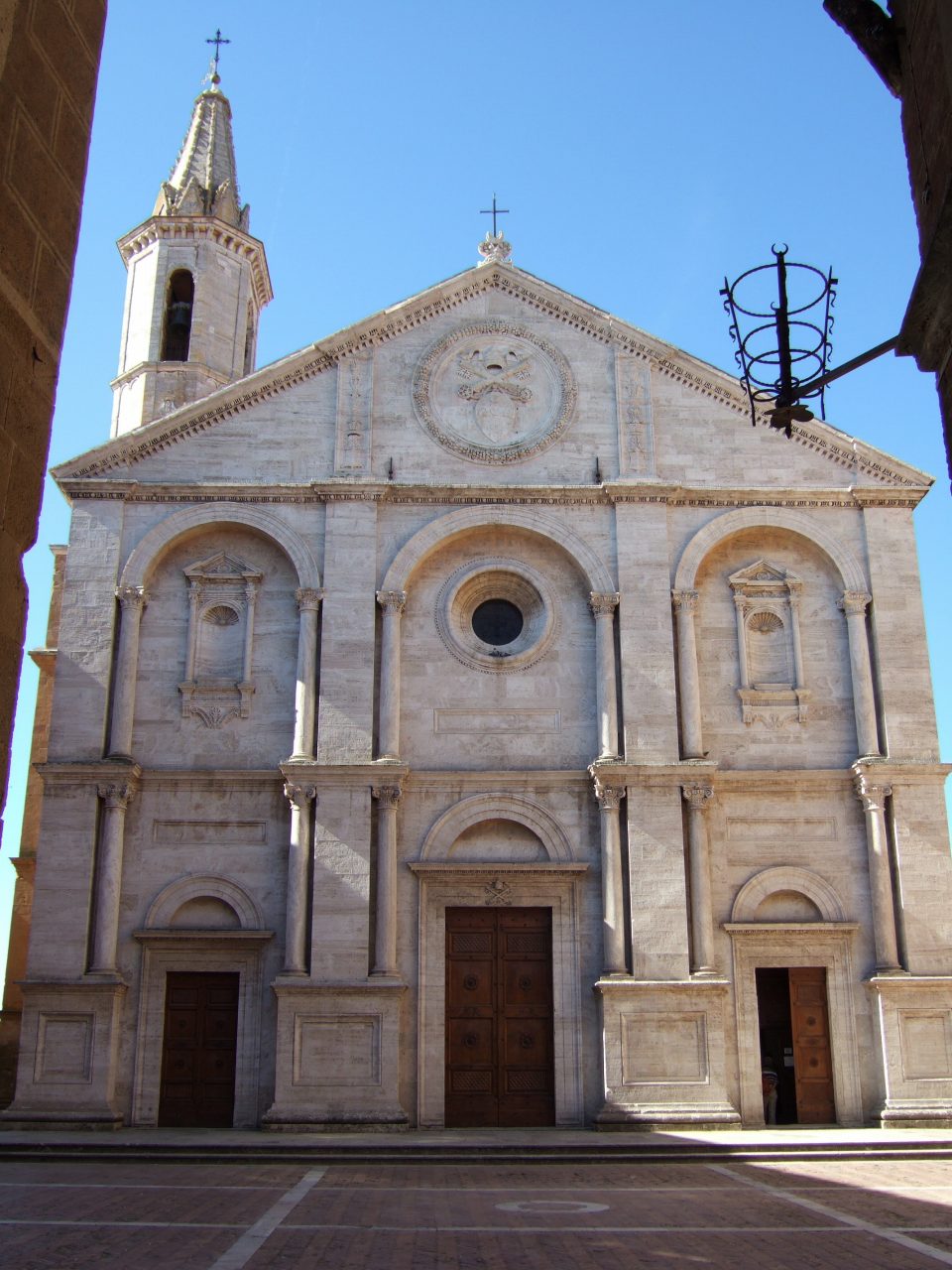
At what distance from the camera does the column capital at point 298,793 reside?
21844 mm

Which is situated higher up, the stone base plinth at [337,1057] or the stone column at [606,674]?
the stone column at [606,674]

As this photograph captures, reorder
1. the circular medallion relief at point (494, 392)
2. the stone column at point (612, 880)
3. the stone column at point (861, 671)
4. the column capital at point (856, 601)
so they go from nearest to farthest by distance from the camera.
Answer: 1. the stone column at point (612, 880)
2. the stone column at point (861, 671)
3. the column capital at point (856, 601)
4. the circular medallion relief at point (494, 392)

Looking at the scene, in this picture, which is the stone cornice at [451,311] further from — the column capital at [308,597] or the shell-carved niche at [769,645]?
the column capital at [308,597]

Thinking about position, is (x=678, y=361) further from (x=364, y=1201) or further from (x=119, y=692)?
(x=364, y=1201)

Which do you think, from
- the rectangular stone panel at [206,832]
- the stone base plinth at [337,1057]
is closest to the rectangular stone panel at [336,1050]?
the stone base plinth at [337,1057]

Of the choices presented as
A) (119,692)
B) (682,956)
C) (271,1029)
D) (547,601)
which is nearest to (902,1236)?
(682,956)

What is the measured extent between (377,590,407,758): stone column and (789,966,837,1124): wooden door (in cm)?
723

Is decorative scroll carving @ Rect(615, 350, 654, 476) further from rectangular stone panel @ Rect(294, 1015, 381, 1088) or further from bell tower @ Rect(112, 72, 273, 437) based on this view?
rectangular stone panel @ Rect(294, 1015, 381, 1088)

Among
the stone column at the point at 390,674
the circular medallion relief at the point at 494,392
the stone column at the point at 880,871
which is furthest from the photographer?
the circular medallion relief at the point at 494,392

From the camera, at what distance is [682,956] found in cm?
2128

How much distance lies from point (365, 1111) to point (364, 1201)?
21.0 feet

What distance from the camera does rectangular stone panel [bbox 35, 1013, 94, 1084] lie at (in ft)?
68.0

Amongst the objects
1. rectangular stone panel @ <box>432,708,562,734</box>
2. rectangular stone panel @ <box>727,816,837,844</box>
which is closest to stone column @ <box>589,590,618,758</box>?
rectangular stone panel @ <box>432,708,562,734</box>

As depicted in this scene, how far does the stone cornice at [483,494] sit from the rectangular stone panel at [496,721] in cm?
359
